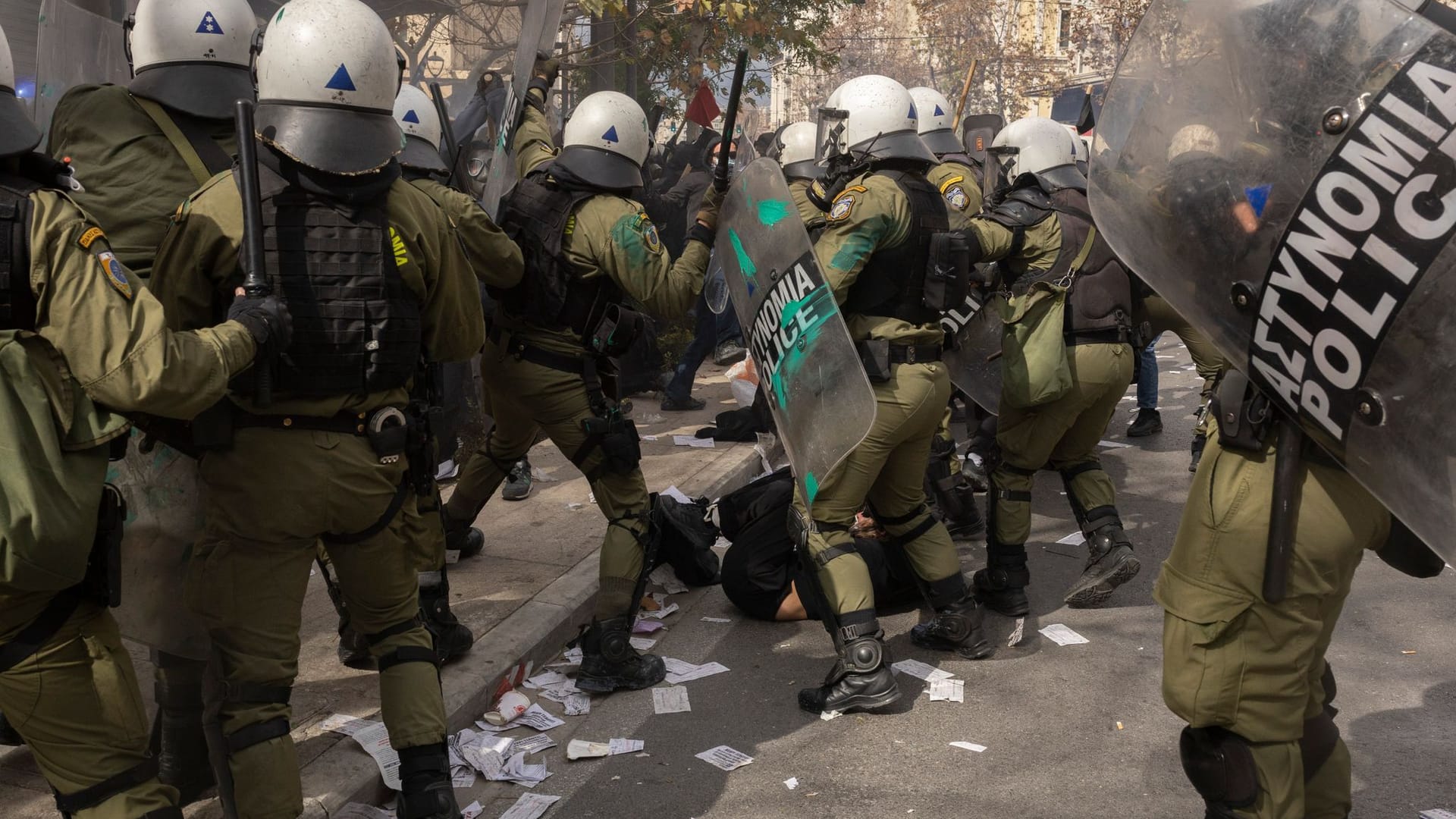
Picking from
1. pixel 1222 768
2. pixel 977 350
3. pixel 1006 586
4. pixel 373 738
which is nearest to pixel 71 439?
pixel 373 738

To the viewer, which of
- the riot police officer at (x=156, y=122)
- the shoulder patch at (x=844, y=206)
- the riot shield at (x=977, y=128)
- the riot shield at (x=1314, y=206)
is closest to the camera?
the riot shield at (x=1314, y=206)

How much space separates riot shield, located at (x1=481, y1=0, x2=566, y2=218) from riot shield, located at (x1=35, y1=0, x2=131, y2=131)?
1.24 meters

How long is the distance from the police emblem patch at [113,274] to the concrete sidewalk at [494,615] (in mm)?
1638

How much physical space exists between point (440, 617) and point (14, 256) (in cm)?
236

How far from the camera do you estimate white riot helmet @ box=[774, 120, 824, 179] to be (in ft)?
21.6

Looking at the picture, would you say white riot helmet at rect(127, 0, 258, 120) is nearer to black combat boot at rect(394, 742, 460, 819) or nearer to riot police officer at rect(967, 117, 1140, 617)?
black combat boot at rect(394, 742, 460, 819)

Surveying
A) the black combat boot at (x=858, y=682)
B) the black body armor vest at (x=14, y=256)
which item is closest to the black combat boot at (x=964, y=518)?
the black combat boot at (x=858, y=682)

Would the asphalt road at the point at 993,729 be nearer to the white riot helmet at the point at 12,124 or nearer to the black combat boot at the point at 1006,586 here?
the black combat boot at the point at 1006,586

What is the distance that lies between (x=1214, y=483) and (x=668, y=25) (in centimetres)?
872

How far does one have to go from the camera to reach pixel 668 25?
10453 millimetres

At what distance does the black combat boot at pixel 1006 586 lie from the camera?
16.9ft

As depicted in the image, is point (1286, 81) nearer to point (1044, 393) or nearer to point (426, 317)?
point (426, 317)

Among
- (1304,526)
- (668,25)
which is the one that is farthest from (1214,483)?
(668,25)

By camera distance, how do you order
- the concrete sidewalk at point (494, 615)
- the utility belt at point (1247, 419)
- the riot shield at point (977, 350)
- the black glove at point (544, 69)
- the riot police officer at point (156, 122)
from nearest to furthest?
the utility belt at point (1247, 419) → the riot police officer at point (156, 122) → the concrete sidewalk at point (494, 615) → the black glove at point (544, 69) → the riot shield at point (977, 350)
